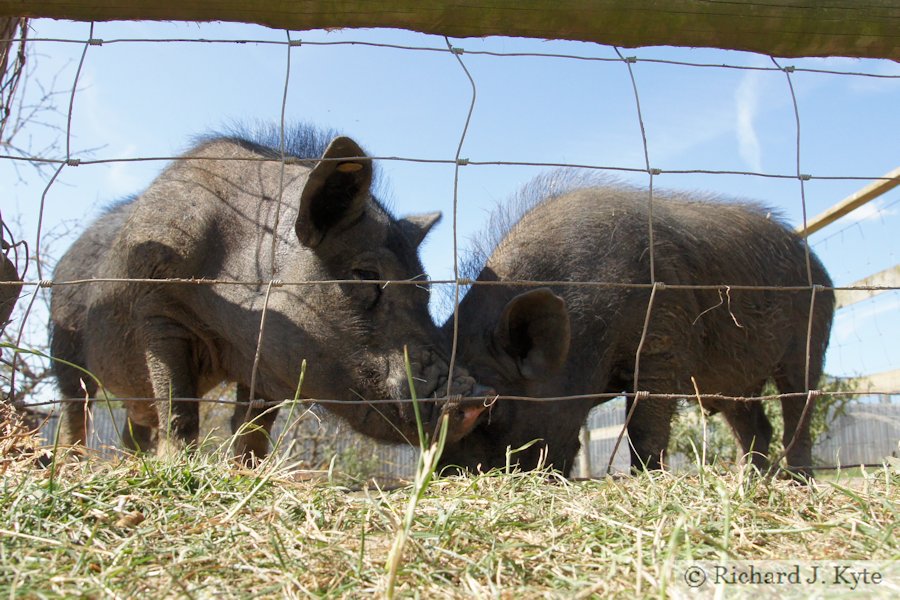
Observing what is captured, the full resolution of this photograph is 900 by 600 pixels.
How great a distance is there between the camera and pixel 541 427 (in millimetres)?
5090

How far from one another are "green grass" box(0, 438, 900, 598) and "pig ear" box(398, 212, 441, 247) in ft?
8.44

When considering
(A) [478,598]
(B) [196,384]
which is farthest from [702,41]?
(B) [196,384]

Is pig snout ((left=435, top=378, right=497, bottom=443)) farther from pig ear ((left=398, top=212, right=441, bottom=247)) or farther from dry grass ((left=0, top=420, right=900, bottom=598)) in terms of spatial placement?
dry grass ((left=0, top=420, right=900, bottom=598))

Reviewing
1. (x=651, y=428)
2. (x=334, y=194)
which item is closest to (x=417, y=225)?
(x=334, y=194)

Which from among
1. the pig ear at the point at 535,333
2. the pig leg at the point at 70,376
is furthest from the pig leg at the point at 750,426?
the pig leg at the point at 70,376

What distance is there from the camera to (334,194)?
14.5 ft

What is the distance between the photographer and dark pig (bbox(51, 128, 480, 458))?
4.29 metres

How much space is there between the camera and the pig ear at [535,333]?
4.84 m

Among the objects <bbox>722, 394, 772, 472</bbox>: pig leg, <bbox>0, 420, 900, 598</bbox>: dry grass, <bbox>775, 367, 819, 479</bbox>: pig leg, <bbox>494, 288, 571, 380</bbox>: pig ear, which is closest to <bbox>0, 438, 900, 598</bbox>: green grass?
<bbox>0, 420, 900, 598</bbox>: dry grass

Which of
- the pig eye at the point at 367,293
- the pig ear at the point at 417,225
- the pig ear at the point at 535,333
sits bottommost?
the pig ear at the point at 535,333

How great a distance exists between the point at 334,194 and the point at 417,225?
101 cm

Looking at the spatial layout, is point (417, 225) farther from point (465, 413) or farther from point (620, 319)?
point (465, 413)

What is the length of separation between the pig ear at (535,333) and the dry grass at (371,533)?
2.18m

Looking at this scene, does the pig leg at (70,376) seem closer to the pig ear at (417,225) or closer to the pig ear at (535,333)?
the pig ear at (417,225)
